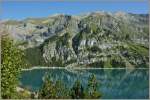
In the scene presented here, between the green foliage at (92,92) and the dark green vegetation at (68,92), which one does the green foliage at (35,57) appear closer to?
the green foliage at (92,92)

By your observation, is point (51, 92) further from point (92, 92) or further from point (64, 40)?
point (64, 40)

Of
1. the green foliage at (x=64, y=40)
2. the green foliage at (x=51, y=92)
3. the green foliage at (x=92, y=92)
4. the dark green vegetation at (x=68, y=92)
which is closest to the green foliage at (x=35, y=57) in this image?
the green foliage at (x=64, y=40)

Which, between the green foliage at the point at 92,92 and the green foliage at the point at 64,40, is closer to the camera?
the green foliage at the point at 92,92

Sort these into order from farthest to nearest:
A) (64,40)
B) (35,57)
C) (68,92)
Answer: (64,40) → (35,57) → (68,92)

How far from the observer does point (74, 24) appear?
163125 millimetres

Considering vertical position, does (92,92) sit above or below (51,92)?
below

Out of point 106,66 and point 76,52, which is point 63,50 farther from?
point 106,66

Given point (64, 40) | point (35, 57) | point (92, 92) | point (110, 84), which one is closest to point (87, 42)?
point (64, 40)

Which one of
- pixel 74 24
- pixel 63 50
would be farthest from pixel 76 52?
pixel 74 24

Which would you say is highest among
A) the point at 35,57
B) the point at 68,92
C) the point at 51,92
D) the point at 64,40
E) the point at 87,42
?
the point at 64,40

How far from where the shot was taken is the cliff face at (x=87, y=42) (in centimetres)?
12450

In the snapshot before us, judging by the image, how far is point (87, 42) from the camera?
140125 mm

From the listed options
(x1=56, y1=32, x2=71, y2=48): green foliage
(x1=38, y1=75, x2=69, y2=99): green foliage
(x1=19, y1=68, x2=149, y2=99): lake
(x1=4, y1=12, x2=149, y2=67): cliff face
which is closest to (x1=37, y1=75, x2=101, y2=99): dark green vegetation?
(x1=38, y1=75, x2=69, y2=99): green foliage

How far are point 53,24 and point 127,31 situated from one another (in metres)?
39.4
